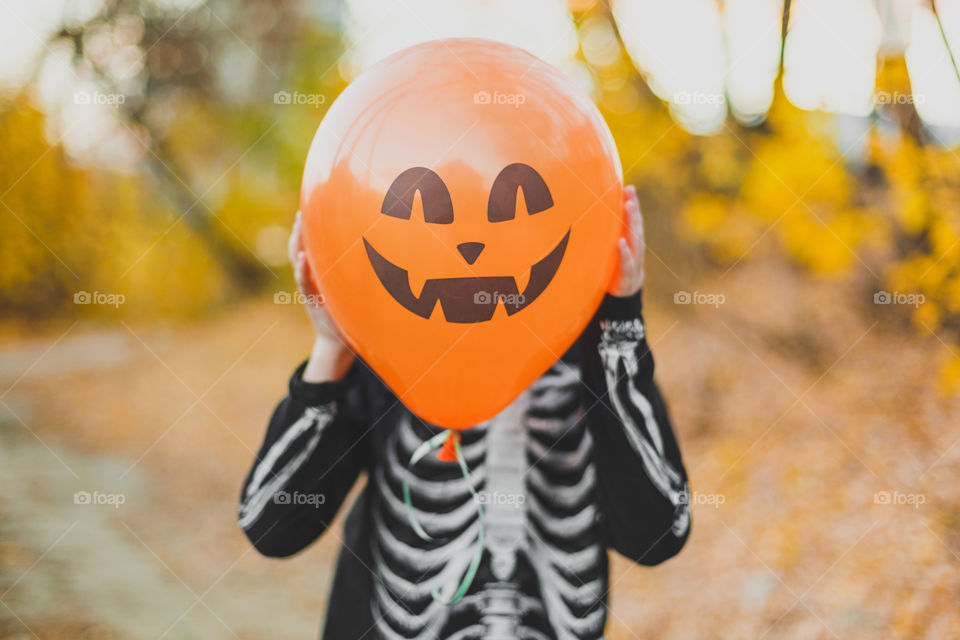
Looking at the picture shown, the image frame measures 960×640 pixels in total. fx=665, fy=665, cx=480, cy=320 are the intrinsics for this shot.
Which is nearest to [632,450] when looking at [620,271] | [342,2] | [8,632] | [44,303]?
[620,271]

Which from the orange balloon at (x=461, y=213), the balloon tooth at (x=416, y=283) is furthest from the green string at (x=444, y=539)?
the balloon tooth at (x=416, y=283)

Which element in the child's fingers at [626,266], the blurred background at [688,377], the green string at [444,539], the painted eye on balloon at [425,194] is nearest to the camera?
the painted eye on balloon at [425,194]

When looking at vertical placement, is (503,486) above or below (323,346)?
below

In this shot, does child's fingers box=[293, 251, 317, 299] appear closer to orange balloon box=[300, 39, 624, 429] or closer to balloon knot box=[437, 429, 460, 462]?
orange balloon box=[300, 39, 624, 429]

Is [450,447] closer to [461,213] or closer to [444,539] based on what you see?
[444,539]

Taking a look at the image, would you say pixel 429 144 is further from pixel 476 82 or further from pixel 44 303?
pixel 44 303

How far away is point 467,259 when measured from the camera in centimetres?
133

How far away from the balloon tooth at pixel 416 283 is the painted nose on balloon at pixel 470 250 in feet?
0.32

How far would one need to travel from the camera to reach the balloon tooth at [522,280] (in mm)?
1373

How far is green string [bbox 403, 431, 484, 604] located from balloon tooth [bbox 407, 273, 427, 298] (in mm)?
410

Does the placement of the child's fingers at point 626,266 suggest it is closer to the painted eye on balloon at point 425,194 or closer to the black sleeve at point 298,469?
the painted eye on balloon at point 425,194

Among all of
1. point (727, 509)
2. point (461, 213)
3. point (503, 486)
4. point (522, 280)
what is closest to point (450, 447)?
point (503, 486)

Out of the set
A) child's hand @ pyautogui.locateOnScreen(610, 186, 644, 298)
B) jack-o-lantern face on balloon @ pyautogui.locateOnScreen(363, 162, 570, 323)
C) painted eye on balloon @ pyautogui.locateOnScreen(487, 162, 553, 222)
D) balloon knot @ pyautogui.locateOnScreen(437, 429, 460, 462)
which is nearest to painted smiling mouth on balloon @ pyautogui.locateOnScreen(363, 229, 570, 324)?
jack-o-lantern face on balloon @ pyautogui.locateOnScreen(363, 162, 570, 323)

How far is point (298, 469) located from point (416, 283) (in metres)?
0.61
